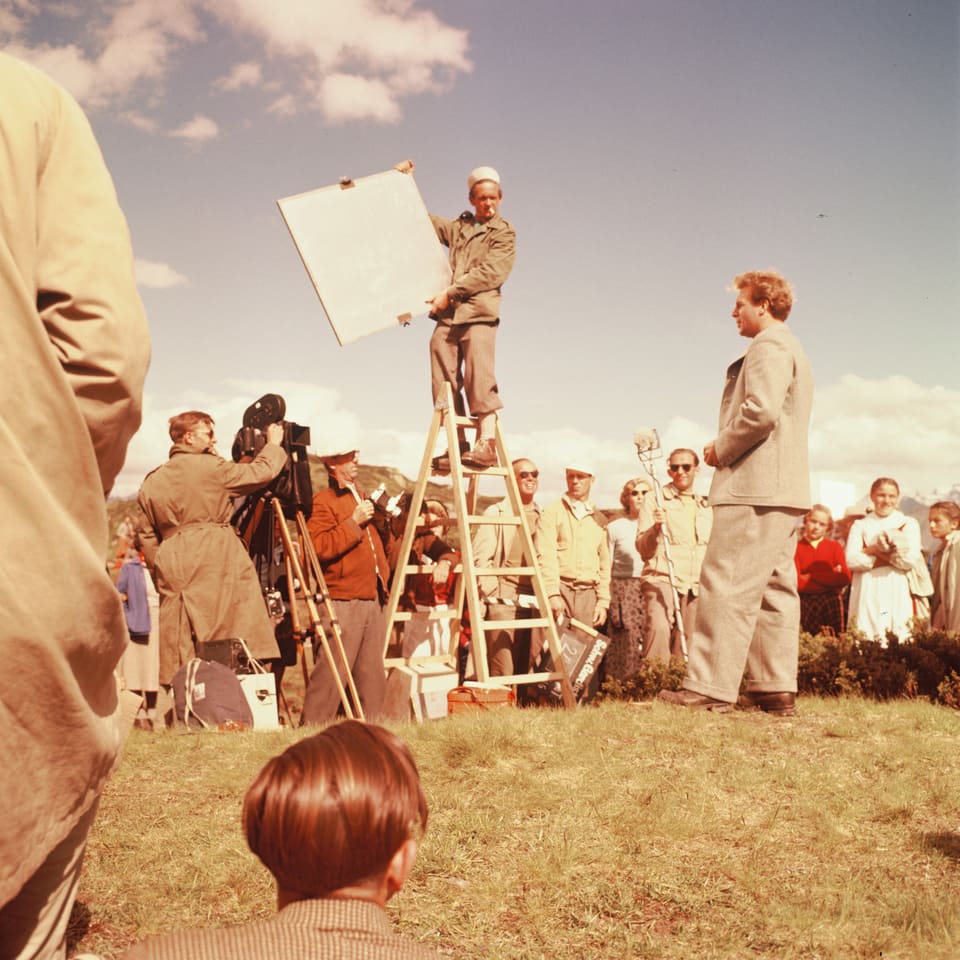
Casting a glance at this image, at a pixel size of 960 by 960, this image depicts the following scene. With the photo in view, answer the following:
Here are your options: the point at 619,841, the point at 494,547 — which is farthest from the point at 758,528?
the point at 494,547

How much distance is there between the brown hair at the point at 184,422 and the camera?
6562mm

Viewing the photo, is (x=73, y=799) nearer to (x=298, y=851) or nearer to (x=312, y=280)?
(x=298, y=851)

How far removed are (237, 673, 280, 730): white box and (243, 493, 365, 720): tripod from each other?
0.62 meters

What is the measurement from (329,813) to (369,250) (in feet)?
18.5

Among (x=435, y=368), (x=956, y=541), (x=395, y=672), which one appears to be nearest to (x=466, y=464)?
(x=435, y=368)

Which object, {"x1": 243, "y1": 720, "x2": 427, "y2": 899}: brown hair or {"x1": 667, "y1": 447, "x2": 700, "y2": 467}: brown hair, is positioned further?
{"x1": 667, "y1": 447, "x2": 700, "y2": 467}: brown hair

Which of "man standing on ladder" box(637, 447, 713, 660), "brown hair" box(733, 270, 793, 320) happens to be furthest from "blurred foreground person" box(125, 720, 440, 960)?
"man standing on ladder" box(637, 447, 713, 660)

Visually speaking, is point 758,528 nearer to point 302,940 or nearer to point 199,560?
point 199,560

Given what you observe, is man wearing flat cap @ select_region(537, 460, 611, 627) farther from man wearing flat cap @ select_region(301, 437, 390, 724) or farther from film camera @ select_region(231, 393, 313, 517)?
film camera @ select_region(231, 393, 313, 517)

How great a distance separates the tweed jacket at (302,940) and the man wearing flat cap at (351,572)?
577 centimetres

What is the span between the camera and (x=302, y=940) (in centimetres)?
132

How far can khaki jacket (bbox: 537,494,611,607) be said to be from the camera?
310 inches

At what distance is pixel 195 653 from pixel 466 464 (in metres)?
2.26

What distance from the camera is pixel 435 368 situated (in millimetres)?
7000
